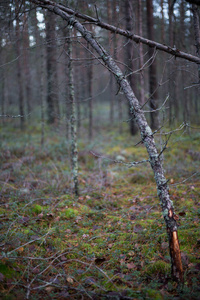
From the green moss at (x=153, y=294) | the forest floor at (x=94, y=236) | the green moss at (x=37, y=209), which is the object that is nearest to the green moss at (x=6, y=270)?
the forest floor at (x=94, y=236)

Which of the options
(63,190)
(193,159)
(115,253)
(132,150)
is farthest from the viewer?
(132,150)

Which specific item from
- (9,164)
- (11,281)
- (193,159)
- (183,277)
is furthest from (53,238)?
(193,159)

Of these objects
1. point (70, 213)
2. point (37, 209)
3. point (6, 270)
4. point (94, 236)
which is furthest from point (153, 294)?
point (37, 209)

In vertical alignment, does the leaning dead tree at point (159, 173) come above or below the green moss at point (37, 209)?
above

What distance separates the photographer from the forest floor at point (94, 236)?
9.92 ft

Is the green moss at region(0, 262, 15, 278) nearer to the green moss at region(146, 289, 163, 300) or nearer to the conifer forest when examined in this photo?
the conifer forest

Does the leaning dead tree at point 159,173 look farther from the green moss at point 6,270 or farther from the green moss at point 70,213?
the green moss at point 70,213

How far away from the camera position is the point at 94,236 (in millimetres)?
4441

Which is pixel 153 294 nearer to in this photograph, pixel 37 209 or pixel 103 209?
pixel 103 209

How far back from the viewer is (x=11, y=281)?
3.03 metres

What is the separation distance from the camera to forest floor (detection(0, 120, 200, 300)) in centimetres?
302

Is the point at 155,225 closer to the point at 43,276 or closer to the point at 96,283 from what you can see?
the point at 96,283

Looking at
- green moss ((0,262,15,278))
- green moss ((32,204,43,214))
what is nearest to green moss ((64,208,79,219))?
green moss ((32,204,43,214))

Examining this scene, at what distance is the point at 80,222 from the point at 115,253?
1356 mm
